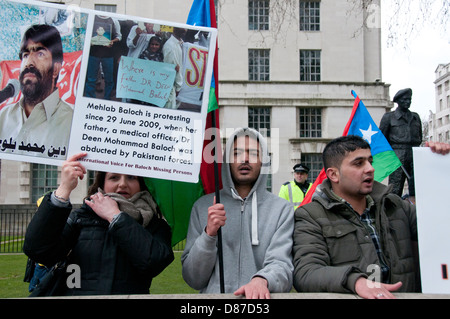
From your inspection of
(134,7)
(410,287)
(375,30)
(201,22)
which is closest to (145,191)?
(201,22)

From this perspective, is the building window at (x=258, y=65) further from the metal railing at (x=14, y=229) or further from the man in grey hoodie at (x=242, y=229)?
the man in grey hoodie at (x=242, y=229)

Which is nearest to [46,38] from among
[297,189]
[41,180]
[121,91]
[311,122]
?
[121,91]

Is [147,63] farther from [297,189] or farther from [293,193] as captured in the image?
[297,189]

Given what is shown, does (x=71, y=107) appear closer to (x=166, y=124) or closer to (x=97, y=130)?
(x=97, y=130)

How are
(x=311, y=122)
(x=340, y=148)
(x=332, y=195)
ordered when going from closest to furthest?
(x=332, y=195) < (x=340, y=148) < (x=311, y=122)

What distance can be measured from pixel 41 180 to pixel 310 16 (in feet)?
62.3

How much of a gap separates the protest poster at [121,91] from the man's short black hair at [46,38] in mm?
34

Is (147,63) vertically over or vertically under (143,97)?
over

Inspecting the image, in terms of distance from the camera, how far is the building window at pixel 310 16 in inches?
1068

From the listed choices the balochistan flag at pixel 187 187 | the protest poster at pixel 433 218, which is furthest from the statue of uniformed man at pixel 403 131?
the balochistan flag at pixel 187 187

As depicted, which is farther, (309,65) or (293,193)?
(309,65)

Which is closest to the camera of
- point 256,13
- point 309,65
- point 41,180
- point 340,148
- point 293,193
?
point 340,148

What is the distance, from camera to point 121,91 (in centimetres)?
291

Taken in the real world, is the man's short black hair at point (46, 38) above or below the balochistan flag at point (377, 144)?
above
